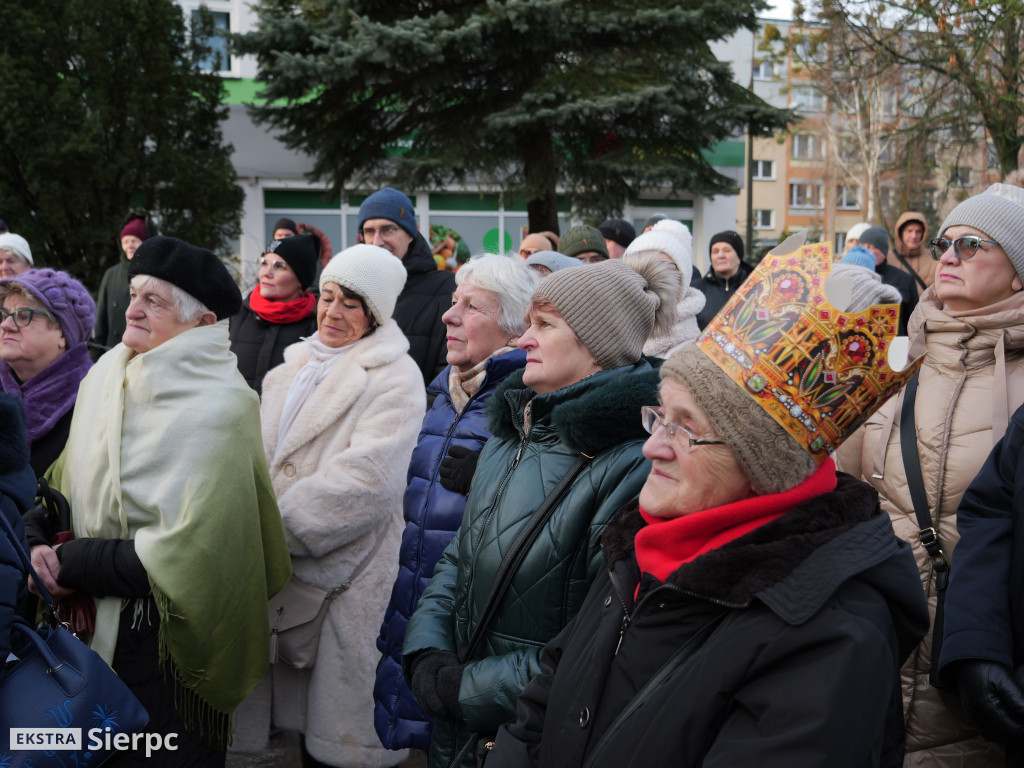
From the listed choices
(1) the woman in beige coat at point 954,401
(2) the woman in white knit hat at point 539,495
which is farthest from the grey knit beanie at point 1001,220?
(2) the woman in white knit hat at point 539,495

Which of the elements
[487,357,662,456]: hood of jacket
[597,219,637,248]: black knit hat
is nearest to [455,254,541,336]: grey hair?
[487,357,662,456]: hood of jacket

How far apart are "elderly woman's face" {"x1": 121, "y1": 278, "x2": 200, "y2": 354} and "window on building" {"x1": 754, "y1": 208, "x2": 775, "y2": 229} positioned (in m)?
51.5

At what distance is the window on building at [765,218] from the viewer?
52.0 meters

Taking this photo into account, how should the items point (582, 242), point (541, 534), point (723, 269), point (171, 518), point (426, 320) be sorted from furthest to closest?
point (723, 269) < point (582, 242) < point (426, 320) < point (171, 518) < point (541, 534)

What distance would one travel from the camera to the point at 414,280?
17.7 feet

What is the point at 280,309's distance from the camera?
490 cm

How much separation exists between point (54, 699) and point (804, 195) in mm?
54921

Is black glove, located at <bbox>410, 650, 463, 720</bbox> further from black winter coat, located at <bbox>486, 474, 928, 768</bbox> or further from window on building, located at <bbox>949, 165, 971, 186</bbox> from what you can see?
window on building, located at <bbox>949, 165, 971, 186</bbox>

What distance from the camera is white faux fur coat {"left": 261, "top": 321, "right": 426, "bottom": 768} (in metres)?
3.54

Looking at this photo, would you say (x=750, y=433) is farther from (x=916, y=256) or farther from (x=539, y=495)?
(x=916, y=256)

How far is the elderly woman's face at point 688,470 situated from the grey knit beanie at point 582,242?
479cm

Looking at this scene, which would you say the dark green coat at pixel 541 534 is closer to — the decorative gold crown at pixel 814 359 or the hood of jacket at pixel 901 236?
the decorative gold crown at pixel 814 359

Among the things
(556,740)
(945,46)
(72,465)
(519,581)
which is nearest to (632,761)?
(556,740)

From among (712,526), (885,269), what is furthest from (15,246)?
(885,269)
